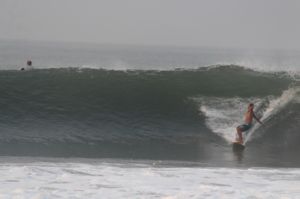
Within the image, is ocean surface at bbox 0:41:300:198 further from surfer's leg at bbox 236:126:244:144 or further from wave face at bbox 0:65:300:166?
surfer's leg at bbox 236:126:244:144

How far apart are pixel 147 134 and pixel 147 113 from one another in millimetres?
1945

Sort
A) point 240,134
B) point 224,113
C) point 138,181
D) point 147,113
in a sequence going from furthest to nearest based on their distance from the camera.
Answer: point 147,113 < point 224,113 < point 240,134 < point 138,181

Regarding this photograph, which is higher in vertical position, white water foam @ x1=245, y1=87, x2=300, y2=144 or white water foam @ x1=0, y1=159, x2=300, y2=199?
white water foam @ x1=245, y1=87, x2=300, y2=144

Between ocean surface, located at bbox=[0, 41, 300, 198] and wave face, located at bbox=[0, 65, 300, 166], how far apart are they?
3 cm

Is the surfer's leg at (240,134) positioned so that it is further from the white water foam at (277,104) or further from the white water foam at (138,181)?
the white water foam at (138,181)

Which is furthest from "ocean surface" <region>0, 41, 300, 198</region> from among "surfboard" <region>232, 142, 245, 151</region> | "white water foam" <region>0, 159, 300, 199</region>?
"surfboard" <region>232, 142, 245, 151</region>

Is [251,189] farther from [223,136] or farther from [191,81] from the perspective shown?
[191,81]

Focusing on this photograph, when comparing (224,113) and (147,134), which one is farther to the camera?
(224,113)

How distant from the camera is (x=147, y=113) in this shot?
57.0 ft

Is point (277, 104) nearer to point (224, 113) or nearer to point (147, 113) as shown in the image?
point (224, 113)

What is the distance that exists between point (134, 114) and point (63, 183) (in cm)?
896

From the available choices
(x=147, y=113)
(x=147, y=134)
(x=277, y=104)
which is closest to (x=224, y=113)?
(x=277, y=104)

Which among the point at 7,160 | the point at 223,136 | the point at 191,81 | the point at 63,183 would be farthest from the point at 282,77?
the point at 63,183

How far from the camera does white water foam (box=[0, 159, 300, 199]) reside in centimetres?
776
